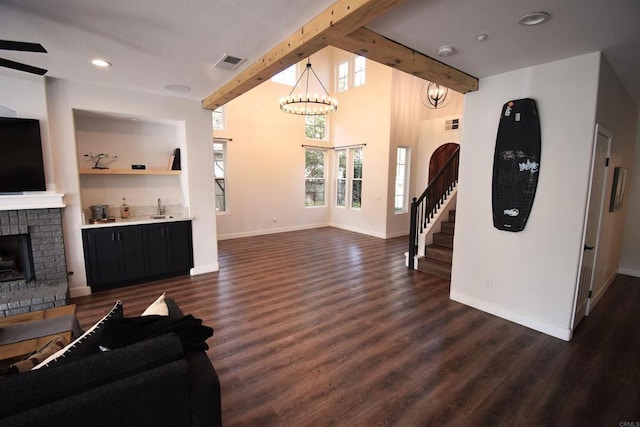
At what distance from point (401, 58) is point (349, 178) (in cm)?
579

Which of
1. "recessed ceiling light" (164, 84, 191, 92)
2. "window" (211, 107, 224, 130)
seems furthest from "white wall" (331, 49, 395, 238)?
"recessed ceiling light" (164, 84, 191, 92)

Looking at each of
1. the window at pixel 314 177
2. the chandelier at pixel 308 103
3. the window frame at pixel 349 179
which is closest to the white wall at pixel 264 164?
the window at pixel 314 177

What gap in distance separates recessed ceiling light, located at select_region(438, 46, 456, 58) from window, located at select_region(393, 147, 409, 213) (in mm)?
4855

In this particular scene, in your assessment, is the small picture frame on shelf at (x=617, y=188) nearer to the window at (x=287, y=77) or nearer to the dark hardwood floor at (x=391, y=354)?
the dark hardwood floor at (x=391, y=354)

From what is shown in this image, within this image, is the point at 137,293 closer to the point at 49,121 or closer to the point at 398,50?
the point at 49,121

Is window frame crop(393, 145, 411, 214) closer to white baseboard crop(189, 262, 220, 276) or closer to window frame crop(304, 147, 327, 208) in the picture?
window frame crop(304, 147, 327, 208)

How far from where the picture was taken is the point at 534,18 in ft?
6.56

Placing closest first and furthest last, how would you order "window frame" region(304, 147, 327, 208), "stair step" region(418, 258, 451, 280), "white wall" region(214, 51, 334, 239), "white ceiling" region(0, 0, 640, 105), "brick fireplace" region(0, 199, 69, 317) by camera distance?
"white ceiling" region(0, 0, 640, 105)
"brick fireplace" region(0, 199, 69, 317)
"stair step" region(418, 258, 451, 280)
"white wall" region(214, 51, 334, 239)
"window frame" region(304, 147, 327, 208)

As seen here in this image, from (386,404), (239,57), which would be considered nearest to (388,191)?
(239,57)

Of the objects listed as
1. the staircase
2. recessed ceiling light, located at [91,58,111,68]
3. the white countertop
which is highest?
recessed ceiling light, located at [91,58,111,68]

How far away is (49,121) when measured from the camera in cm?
352

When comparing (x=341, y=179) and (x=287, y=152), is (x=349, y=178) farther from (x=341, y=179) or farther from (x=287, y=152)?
(x=287, y=152)

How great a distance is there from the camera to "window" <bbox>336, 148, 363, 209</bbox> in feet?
26.4

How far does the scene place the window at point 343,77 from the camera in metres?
8.16
